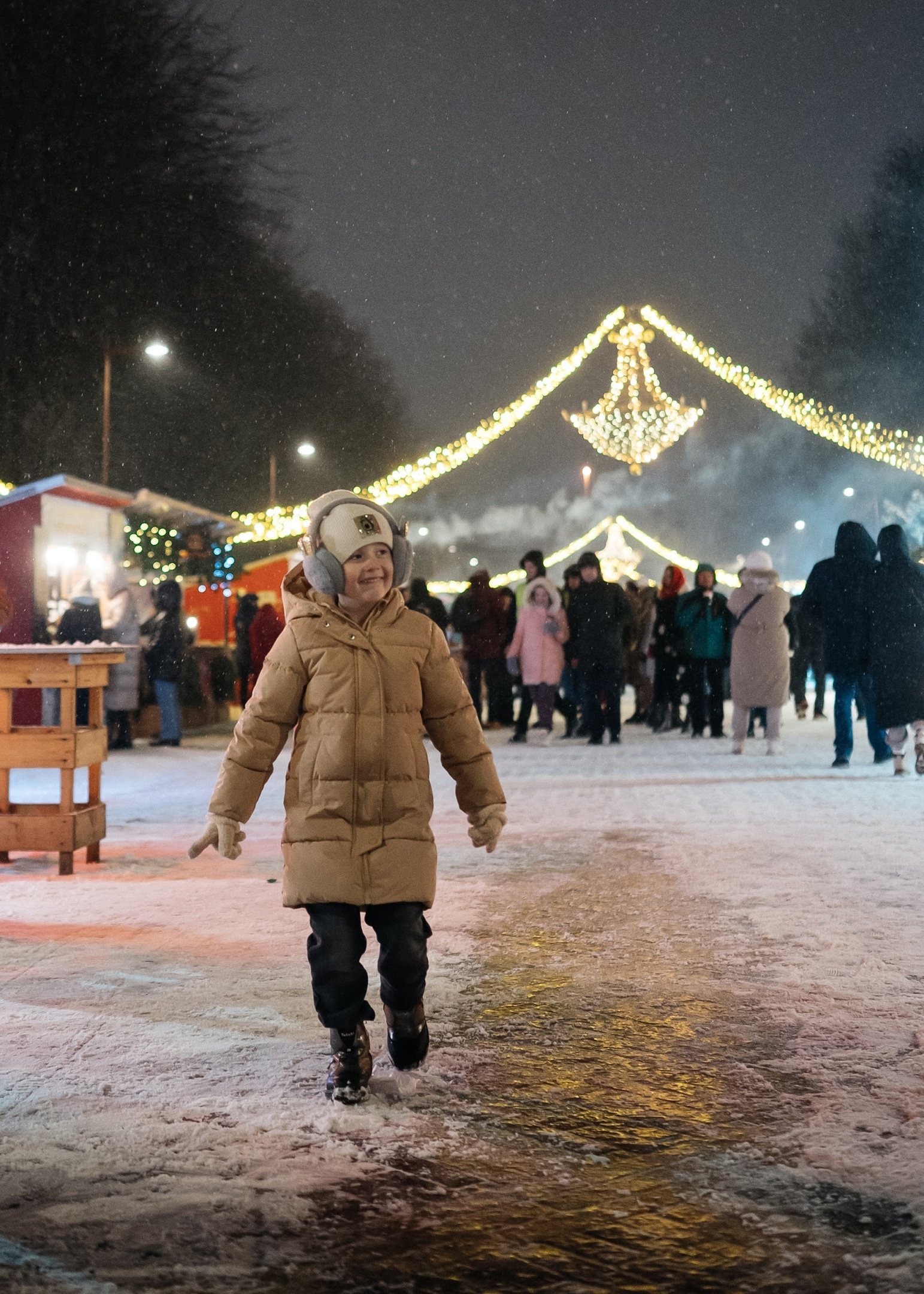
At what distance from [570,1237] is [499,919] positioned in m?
3.19

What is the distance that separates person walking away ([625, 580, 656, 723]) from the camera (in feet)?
60.0

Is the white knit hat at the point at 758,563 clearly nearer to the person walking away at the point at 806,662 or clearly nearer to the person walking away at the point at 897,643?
the person walking away at the point at 897,643

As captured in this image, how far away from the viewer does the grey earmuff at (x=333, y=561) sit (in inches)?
152

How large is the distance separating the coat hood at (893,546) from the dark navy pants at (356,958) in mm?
8671

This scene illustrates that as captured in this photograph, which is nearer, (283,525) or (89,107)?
(89,107)

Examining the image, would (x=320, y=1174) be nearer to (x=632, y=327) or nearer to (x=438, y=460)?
(x=632, y=327)

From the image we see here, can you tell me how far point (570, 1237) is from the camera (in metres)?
2.76

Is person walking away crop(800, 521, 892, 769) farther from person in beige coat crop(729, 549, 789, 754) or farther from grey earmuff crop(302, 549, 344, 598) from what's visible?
grey earmuff crop(302, 549, 344, 598)

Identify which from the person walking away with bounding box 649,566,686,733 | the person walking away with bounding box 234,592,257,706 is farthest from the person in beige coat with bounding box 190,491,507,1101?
the person walking away with bounding box 234,592,257,706

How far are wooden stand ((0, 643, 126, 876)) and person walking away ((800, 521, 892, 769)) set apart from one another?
6.72 meters

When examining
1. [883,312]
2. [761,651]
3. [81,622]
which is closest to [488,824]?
[761,651]

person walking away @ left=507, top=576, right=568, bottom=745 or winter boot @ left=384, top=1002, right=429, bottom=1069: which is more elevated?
person walking away @ left=507, top=576, right=568, bottom=745

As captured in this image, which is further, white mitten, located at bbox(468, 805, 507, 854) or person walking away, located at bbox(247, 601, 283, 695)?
person walking away, located at bbox(247, 601, 283, 695)

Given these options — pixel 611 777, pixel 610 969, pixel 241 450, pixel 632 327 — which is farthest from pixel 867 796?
pixel 241 450
